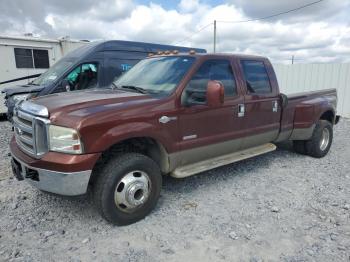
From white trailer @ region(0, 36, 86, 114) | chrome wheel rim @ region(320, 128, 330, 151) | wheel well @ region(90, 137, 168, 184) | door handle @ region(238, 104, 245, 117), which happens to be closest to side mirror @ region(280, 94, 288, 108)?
door handle @ region(238, 104, 245, 117)

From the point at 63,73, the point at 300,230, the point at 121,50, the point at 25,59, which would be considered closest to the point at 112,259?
the point at 300,230

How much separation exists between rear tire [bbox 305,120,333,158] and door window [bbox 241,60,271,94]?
1562 millimetres

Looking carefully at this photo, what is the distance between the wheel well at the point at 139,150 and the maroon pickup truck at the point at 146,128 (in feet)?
0.04

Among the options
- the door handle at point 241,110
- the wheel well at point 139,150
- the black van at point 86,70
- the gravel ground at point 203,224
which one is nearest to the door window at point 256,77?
the door handle at point 241,110

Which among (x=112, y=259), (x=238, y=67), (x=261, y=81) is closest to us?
(x=112, y=259)

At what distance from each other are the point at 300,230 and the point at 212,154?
142 centimetres

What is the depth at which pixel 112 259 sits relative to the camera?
2783 mm

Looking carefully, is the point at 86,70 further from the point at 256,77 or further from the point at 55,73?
the point at 256,77

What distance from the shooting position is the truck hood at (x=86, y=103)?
2.96 metres

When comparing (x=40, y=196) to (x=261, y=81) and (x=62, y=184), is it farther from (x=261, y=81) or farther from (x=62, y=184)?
(x=261, y=81)

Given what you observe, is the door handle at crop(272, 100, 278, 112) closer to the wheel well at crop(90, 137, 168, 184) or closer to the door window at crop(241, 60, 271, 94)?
the door window at crop(241, 60, 271, 94)

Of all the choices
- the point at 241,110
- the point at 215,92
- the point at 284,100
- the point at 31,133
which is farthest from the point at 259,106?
the point at 31,133

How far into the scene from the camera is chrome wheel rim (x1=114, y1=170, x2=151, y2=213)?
3.25m

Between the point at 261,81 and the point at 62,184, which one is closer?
the point at 62,184
